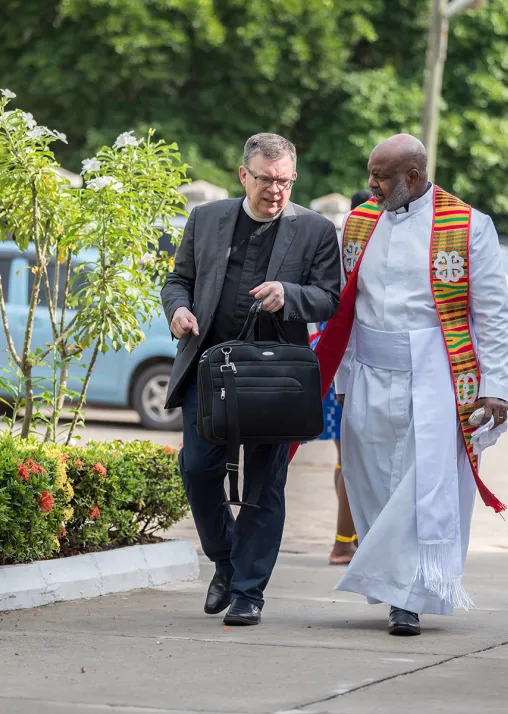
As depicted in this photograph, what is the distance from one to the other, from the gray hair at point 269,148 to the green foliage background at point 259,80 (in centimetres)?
1913

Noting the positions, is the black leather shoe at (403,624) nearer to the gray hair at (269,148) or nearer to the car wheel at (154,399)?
the gray hair at (269,148)

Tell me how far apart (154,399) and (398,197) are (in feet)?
31.9

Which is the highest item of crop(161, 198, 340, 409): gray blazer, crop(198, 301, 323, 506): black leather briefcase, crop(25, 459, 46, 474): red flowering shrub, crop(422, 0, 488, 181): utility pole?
crop(422, 0, 488, 181): utility pole

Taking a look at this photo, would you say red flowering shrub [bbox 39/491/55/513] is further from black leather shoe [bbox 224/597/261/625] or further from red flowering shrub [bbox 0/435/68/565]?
black leather shoe [bbox 224/597/261/625]

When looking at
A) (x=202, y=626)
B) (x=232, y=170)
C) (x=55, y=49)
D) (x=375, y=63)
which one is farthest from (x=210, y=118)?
(x=202, y=626)

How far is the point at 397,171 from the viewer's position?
579 centimetres

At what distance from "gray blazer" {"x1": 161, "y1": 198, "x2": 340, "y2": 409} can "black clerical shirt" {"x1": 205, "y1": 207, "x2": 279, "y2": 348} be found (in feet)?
0.14

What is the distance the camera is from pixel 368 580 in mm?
5758

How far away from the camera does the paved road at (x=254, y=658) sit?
443cm

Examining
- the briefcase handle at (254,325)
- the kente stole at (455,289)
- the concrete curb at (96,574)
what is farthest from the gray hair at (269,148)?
the concrete curb at (96,574)

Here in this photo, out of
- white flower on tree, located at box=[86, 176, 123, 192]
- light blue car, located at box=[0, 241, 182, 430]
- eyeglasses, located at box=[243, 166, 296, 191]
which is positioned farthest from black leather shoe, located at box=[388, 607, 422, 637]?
light blue car, located at box=[0, 241, 182, 430]

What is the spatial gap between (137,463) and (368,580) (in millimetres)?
1724

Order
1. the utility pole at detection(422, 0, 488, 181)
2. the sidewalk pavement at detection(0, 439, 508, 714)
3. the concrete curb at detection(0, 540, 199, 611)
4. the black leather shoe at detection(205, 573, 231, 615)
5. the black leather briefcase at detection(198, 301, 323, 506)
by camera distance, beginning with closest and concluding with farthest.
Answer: the sidewalk pavement at detection(0, 439, 508, 714), the black leather briefcase at detection(198, 301, 323, 506), the black leather shoe at detection(205, 573, 231, 615), the concrete curb at detection(0, 540, 199, 611), the utility pole at detection(422, 0, 488, 181)

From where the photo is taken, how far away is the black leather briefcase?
555 centimetres
